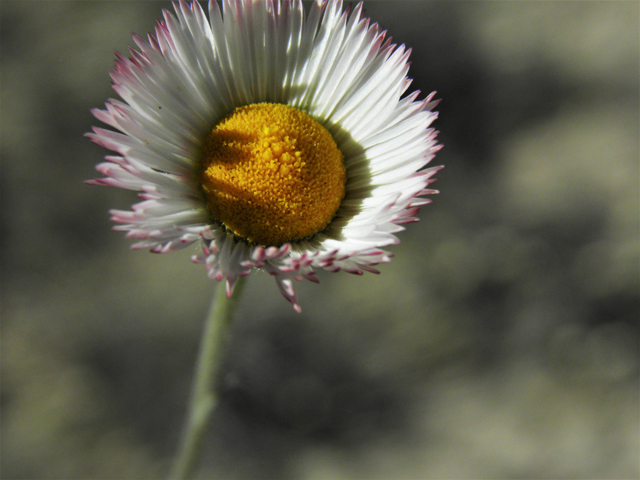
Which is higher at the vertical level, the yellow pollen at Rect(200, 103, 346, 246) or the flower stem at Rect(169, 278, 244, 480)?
the yellow pollen at Rect(200, 103, 346, 246)

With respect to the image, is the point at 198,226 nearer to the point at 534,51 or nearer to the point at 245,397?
the point at 245,397

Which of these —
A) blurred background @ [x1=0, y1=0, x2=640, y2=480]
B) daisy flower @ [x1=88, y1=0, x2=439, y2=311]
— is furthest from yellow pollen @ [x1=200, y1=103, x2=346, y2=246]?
blurred background @ [x1=0, y1=0, x2=640, y2=480]

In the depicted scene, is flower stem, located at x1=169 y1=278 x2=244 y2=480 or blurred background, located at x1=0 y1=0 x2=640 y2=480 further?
blurred background, located at x1=0 y1=0 x2=640 y2=480

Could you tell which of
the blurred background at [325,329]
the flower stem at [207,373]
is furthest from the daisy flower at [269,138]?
the blurred background at [325,329]

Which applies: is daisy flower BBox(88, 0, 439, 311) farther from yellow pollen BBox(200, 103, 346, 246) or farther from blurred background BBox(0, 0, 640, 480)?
blurred background BBox(0, 0, 640, 480)

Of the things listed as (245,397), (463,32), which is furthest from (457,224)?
(245,397)

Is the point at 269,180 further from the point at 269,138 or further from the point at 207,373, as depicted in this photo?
the point at 207,373

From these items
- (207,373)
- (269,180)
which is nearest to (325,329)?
(207,373)
